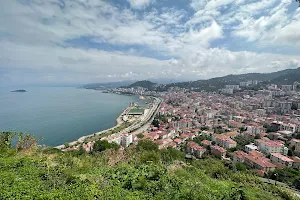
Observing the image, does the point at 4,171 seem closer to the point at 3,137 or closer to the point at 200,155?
the point at 3,137

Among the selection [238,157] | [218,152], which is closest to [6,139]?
[218,152]

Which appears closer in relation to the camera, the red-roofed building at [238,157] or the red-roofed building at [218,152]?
the red-roofed building at [238,157]

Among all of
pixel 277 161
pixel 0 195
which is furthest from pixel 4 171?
pixel 277 161

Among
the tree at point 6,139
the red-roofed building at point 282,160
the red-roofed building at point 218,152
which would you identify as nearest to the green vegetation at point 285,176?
the red-roofed building at point 282,160

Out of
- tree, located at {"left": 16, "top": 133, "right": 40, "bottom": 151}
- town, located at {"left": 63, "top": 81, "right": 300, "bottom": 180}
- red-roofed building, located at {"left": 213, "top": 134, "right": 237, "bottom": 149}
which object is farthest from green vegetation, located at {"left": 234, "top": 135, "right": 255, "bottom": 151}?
tree, located at {"left": 16, "top": 133, "right": 40, "bottom": 151}

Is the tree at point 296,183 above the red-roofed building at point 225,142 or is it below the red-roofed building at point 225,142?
above

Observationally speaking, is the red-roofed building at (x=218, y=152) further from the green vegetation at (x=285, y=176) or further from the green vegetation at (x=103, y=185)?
the green vegetation at (x=103, y=185)

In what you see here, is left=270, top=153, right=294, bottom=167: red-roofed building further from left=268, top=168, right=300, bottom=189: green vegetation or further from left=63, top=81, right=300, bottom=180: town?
left=268, top=168, right=300, bottom=189: green vegetation

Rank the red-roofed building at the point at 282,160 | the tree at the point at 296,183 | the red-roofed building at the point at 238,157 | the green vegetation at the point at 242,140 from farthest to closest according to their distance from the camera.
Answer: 1. the green vegetation at the point at 242,140
2. the red-roofed building at the point at 238,157
3. the red-roofed building at the point at 282,160
4. the tree at the point at 296,183

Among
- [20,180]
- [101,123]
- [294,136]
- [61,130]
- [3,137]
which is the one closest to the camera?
[20,180]

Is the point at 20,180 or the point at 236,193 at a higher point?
the point at 20,180

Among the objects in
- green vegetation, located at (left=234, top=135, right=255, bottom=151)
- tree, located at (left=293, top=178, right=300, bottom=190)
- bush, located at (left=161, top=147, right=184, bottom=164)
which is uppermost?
bush, located at (left=161, top=147, right=184, bottom=164)
